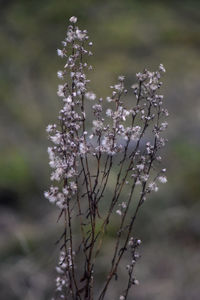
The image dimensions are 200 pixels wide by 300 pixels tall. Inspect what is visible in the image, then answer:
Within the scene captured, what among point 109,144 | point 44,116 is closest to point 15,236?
point 44,116

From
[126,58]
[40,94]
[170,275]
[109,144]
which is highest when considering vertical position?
[126,58]

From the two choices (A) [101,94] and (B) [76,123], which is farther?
(A) [101,94]

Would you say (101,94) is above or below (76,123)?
above

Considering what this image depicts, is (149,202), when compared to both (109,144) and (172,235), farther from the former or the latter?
(109,144)

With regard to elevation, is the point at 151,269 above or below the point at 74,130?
above

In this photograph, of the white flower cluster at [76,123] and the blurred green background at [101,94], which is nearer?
the white flower cluster at [76,123]

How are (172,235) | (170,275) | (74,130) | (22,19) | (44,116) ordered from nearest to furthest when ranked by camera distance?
(74,130), (170,275), (172,235), (44,116), (22,19)

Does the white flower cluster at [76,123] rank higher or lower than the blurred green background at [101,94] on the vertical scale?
lower

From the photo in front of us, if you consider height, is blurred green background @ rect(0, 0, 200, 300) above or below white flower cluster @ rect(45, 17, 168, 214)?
above
